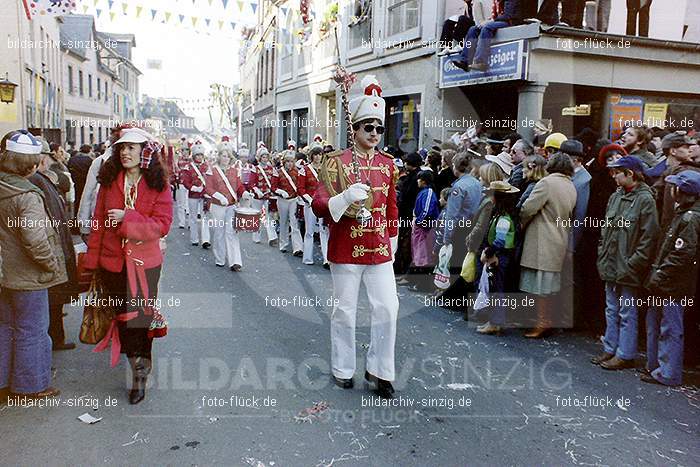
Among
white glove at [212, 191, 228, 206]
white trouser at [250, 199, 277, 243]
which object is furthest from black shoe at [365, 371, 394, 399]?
white trouser at [250, 199, 277, 243]

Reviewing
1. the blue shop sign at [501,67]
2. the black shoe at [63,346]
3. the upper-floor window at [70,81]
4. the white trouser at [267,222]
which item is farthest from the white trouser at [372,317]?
the upper-floor window at [70,81]

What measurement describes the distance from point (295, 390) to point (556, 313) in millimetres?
3357

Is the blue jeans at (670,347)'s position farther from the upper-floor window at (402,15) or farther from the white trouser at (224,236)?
the upper-floor window at (402,15)

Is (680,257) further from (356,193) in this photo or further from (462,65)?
(462,65)

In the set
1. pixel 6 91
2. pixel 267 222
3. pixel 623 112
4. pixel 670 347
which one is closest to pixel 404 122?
pixel 267 222

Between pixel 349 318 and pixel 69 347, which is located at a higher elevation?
pixel 349 318

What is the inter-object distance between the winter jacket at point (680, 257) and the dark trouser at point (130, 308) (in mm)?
4178

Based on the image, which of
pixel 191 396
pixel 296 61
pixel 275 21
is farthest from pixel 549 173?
pixel 275 21

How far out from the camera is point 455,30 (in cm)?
1189

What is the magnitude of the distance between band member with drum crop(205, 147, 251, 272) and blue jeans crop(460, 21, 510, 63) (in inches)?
187

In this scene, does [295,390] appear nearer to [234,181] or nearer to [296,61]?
[234,181]

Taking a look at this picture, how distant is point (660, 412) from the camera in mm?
4645

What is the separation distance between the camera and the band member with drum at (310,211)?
34.4ft

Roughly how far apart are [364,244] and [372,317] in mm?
600
